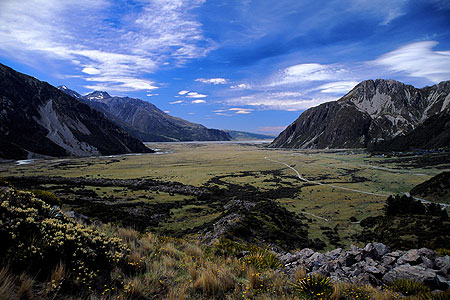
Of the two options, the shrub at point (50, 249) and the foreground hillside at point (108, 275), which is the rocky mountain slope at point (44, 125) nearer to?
the shrub at point (50, 249)

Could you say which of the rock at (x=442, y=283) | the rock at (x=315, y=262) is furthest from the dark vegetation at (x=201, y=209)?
the rock at (x=442, y=283)

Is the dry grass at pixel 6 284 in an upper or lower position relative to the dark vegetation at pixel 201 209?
upper

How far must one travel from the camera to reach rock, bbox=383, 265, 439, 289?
23.7 ft

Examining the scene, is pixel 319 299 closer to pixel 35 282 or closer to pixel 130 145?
pixel 35 282

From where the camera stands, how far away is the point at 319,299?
18.2 ft

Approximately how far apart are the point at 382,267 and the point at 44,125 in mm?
184577

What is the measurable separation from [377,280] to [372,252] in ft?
8.47

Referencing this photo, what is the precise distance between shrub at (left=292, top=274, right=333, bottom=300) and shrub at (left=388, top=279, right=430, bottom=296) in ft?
8.36

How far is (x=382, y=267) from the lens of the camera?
8570mm

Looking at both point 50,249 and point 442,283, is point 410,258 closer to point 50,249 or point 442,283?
point 442,283

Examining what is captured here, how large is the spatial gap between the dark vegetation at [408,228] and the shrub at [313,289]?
20.0 m

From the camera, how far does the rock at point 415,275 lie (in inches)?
285

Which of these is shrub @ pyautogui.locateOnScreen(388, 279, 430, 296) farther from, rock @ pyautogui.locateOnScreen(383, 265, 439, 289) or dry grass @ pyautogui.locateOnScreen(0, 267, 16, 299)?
dry grass @ pyautogui.locateOnScreen(0, 267, 16, 299)

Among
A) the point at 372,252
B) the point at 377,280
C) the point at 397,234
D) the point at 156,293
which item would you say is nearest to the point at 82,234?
the point at 156,293
